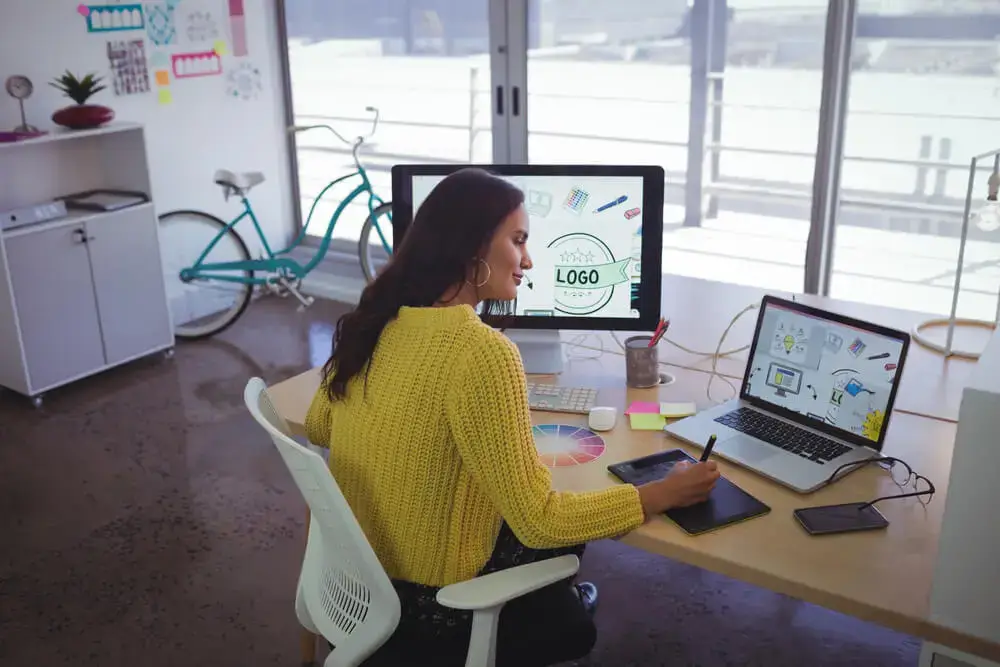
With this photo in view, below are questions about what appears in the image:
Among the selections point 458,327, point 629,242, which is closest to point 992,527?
point 458,327

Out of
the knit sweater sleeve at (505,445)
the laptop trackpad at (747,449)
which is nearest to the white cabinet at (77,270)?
the knit sweater sleeve at (505,445)

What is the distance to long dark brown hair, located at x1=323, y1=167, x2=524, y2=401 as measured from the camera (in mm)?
1676

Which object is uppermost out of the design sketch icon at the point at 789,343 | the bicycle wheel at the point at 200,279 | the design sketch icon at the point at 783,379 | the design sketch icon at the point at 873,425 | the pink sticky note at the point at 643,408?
the design sketch icon at the point at 789,343

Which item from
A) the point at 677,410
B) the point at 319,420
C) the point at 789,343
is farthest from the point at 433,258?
the point at 789,343

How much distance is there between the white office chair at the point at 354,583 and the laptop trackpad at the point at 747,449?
1.46 feet

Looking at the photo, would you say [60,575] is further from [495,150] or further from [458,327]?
[495,150]

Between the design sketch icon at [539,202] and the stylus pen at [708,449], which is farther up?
the design sketch icon at [539,202]

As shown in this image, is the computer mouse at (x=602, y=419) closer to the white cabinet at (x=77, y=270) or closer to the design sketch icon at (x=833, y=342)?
the design sketch icon at (x=833, y=342)

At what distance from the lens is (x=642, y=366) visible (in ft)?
7.18

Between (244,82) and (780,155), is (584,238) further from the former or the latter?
(244,82)

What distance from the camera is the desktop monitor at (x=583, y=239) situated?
7.10ft

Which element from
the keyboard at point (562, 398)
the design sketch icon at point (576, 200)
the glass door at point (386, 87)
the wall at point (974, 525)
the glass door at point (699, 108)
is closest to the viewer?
the wall at point (974, 525)

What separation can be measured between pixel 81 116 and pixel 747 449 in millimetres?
3245

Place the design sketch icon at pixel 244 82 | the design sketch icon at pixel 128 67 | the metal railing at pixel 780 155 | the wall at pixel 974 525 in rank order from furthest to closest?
the design sketch icon at pixel 244 82 → the design sketch icon at pixel 128 67 → the metal railing at pixel 780 155 → the wall at pixel 974 525
